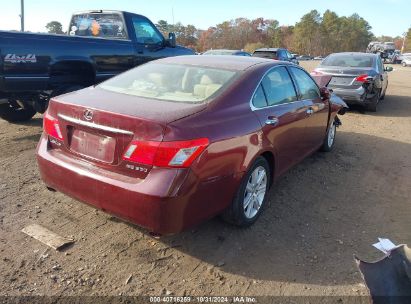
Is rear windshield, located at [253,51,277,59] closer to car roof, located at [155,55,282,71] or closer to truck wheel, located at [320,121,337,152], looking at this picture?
truck wheel, located at [320,121,337,152]

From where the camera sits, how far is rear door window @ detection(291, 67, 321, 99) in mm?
4814

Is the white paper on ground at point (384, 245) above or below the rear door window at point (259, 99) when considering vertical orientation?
below

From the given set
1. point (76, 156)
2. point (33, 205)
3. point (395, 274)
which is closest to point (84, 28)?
point (33, 205)

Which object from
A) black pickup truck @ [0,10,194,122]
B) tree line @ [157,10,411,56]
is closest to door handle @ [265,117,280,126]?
black pickup truck @ [0,10,194,122]

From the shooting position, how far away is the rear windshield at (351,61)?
10.4m

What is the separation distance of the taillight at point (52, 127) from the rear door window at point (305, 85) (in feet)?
9.09

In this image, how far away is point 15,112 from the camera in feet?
23.5

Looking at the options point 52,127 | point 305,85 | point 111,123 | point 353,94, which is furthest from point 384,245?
point 353,94

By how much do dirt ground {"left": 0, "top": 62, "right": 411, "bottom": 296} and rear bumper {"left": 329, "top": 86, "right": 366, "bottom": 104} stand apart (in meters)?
4.90

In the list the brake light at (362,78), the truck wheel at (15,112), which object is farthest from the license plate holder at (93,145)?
the brake light at (362,78)

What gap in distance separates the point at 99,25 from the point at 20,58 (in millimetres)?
2847

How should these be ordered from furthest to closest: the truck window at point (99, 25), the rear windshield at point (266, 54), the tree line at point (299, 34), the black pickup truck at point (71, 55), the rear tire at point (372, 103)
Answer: the tree line at point (299, 34)
the rear windshield at point (266, 54)
the rear tire at point (372, 103)
the truck window at point (99, 25)
the black pickup truck at point (71, 55)

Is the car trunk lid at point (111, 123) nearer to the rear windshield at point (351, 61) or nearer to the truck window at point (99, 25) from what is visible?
the truck window at point (99, 25)

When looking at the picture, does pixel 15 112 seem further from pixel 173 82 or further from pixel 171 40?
pixel 173 82
